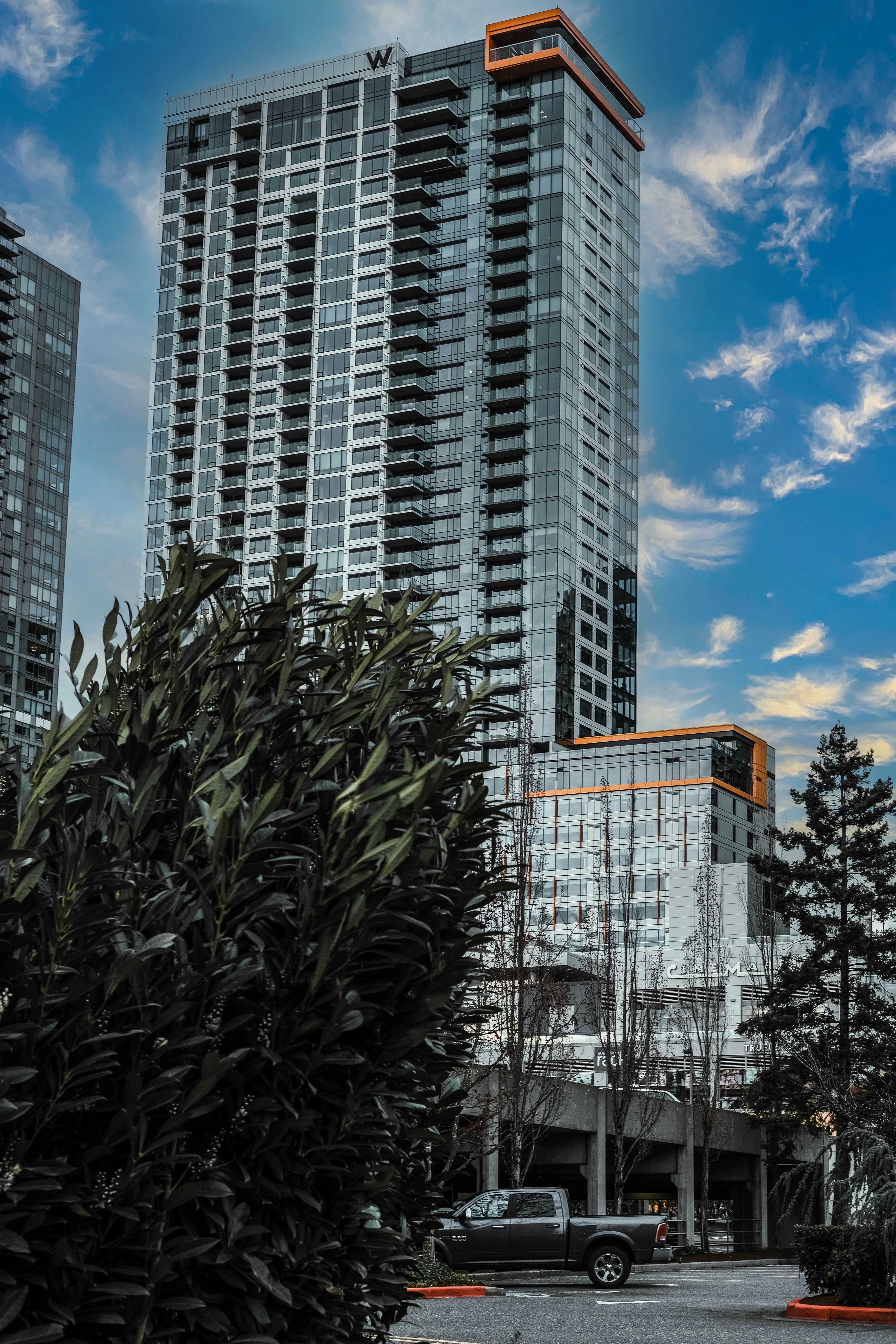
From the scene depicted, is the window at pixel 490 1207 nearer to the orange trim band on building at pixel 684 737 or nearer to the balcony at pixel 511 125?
the orange trim band on building at pixel 684 737

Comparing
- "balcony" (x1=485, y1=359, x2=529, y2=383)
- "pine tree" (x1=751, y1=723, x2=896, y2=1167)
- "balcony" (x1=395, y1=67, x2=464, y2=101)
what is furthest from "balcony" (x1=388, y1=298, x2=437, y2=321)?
"pine tree" (x1=751, y1=723, x2=896, y2=1167)

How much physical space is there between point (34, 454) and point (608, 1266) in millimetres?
120608

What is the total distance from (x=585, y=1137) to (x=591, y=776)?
2615 inches

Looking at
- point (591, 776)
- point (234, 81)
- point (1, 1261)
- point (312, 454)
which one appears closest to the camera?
point (1, 1261)

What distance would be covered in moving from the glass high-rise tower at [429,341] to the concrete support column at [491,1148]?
67376 mm

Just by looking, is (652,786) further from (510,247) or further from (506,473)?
(510,247)

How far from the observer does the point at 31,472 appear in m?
132

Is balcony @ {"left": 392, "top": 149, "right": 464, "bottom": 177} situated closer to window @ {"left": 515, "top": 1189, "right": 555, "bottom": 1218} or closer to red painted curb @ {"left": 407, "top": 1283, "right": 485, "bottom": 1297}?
window @ {"left": 515, "top": 1189, "right": 555, "bottom": 1218}

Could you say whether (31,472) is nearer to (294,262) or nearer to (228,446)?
(228,446)

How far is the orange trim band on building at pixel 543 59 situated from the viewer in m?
113

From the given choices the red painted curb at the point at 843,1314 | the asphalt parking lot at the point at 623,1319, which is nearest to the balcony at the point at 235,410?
the asphalt parking lot at the point at 623,1319

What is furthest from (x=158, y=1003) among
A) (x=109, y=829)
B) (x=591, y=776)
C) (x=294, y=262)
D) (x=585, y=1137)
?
(x=294, y=262)

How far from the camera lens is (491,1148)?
3023 cm

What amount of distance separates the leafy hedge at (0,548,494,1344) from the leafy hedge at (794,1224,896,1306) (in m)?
12.8
